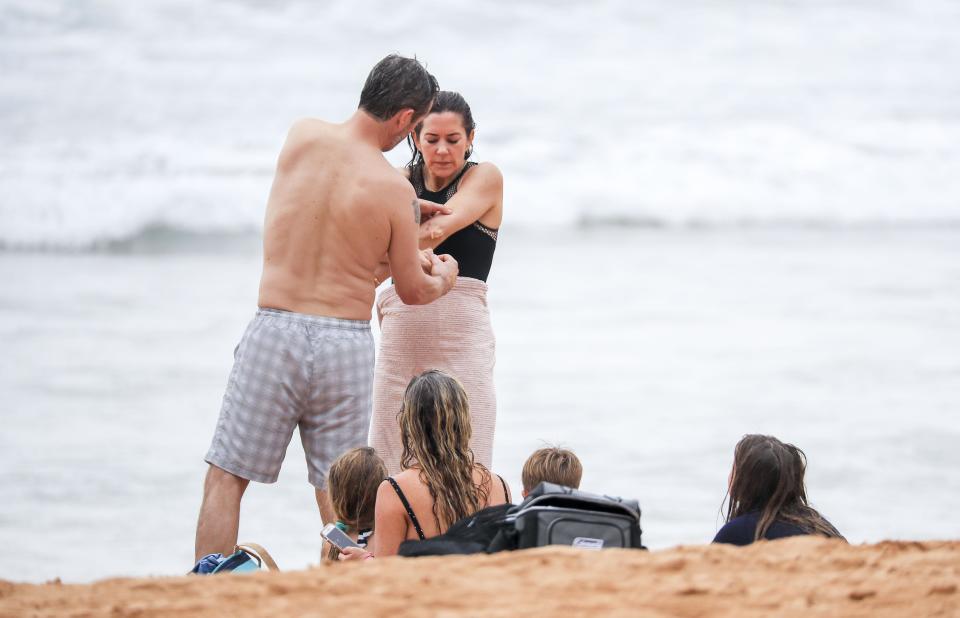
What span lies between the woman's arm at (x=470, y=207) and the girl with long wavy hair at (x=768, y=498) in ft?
4.10

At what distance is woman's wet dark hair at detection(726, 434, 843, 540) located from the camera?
3582 millimetres

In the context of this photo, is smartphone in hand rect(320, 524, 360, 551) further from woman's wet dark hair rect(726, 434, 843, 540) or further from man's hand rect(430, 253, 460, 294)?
woman's wet dark hair rect(726, 434, 843, 540)

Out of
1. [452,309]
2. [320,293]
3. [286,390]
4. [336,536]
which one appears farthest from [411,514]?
[452,309]

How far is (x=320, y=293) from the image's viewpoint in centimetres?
391

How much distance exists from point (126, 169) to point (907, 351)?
415 inches

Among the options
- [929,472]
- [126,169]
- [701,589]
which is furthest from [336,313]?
[126,169]

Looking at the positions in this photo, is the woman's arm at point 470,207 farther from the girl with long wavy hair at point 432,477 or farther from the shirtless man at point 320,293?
the girl with long wavy hair at point 432,477

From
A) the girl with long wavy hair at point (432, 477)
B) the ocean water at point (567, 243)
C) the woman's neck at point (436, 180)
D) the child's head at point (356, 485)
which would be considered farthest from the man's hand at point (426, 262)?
the ocean water at point (567, 243)

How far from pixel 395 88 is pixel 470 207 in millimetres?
557

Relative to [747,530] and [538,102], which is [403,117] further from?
[538,102]

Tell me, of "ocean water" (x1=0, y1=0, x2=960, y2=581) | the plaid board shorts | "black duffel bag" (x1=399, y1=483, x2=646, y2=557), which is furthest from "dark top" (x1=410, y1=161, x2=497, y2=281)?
"ocean water" (x1=0, y1=0, x2=960, y2=581)

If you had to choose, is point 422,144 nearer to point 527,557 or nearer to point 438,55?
point 527,557

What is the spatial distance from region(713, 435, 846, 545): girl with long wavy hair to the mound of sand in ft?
1.68

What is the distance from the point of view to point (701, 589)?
2707mm
